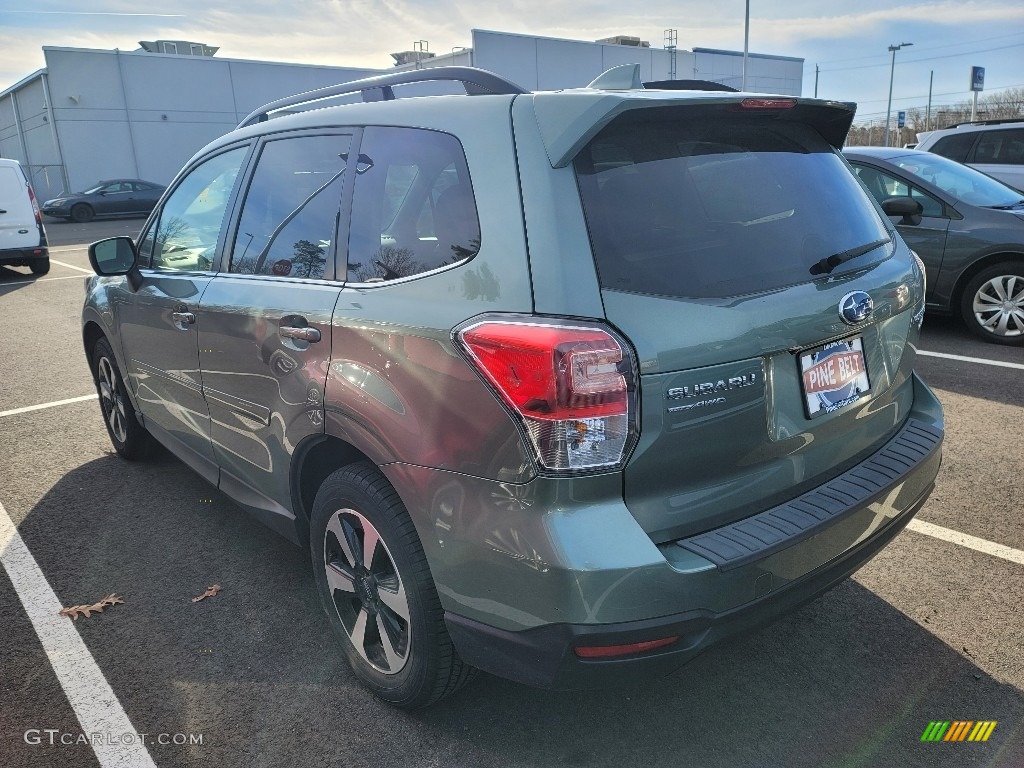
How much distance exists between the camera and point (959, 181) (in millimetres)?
7469

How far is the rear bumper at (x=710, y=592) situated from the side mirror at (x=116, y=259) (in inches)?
107

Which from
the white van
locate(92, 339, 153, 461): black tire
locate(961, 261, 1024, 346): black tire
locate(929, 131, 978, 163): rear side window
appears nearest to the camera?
locate(92, 339, 153, 461): black tire

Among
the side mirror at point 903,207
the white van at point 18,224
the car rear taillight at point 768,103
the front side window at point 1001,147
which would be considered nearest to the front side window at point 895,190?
the side mirror at point 903,207

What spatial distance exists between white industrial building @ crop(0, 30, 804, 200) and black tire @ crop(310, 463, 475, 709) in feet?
106

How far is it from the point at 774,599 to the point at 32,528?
3.61 meters

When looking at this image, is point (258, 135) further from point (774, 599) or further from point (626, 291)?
point (774, 599)

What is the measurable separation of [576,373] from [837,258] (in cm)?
106

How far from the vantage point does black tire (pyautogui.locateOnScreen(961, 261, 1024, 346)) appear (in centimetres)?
687

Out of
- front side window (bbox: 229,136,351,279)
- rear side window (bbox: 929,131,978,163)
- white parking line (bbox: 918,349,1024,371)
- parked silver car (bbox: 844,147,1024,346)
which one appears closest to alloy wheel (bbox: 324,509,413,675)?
front side window (bbox: 229,136,351,279)

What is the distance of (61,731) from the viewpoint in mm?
2561

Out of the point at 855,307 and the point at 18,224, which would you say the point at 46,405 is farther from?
the point at 18,224

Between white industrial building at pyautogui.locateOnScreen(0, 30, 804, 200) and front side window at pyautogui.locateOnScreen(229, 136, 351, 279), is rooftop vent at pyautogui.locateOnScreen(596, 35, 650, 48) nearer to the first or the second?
white industrial building at pyautogui.locateOnScreen(0, 30, 804, 200)

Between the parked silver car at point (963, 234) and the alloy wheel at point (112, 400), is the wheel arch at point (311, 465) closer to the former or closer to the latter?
the alloy wheel at point (112, 400)

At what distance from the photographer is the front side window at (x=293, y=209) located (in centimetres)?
270
